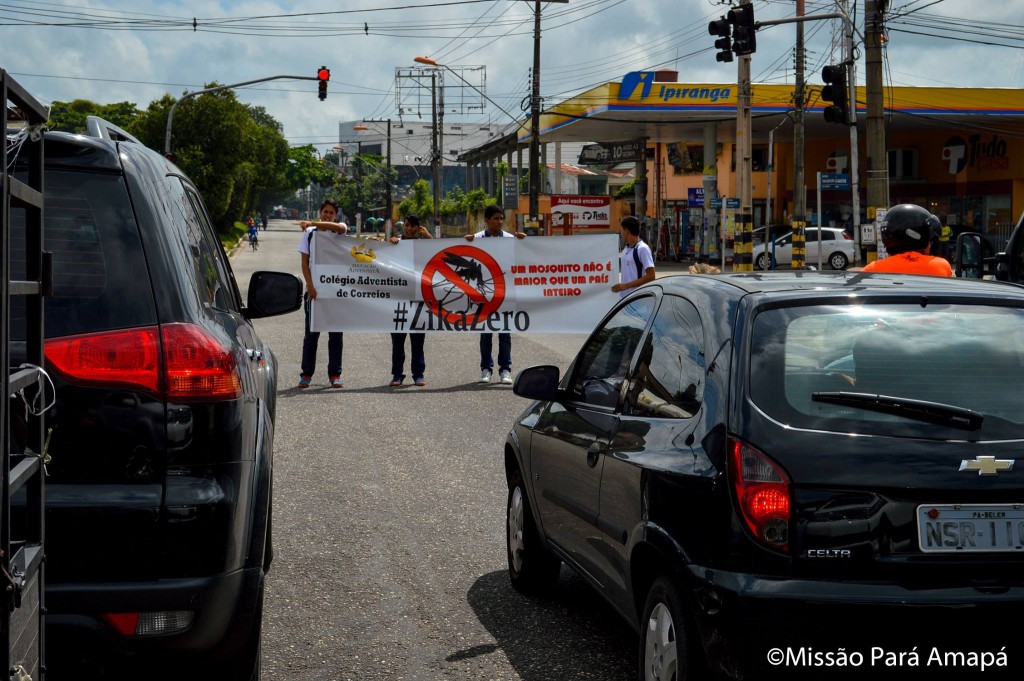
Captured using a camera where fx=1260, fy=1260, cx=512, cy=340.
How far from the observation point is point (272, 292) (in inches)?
219

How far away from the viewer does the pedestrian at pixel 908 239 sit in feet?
21.8

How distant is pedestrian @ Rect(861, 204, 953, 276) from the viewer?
21.8 ft

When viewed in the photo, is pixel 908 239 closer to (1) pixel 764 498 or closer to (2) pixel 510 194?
(1) pixel 764 498

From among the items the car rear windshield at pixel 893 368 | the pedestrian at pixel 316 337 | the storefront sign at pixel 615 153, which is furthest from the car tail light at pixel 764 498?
the storefront sign at pixel 615 153

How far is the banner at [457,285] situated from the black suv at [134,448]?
10.6m

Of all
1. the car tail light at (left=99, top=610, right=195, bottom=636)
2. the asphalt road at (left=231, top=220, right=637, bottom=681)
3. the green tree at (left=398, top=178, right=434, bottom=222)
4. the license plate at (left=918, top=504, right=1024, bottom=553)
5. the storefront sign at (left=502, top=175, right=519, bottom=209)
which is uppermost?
the green tree at (left=398, top=178, right=434, bottom=222)

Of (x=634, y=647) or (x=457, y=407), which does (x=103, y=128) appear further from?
(x=457, y=407)

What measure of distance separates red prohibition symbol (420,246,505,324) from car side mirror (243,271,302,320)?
8.83 metres

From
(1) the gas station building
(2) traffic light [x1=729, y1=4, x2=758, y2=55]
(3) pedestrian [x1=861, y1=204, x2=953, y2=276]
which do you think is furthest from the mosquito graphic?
(1) the gas station building

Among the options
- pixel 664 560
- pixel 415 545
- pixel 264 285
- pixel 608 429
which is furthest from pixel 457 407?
pixel 664 560

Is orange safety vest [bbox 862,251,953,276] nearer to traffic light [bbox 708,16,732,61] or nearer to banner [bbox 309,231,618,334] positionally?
banner [bbox 309,231,618,334]

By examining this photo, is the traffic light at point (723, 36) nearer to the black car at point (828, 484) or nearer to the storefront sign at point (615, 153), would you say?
the black car at point (828, 484)

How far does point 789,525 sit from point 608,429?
1.20 m

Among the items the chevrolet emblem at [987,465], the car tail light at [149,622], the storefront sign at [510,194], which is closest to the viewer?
the car tail light at [149,622]
